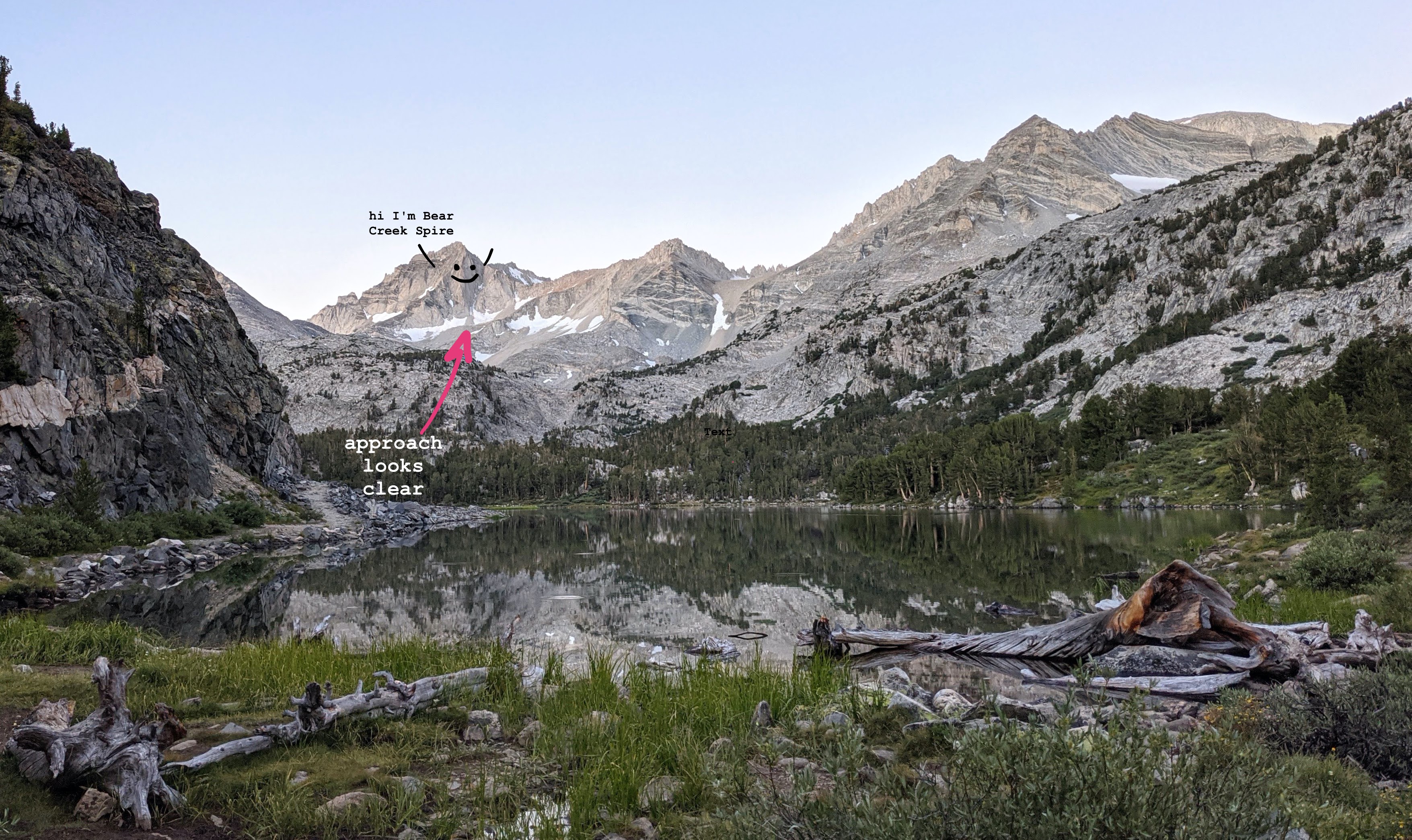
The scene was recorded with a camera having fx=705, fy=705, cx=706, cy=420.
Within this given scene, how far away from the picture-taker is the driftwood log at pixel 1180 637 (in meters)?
11.4

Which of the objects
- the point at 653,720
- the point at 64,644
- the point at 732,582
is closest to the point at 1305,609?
the point at 653,720

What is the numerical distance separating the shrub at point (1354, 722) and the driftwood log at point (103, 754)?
1080 centimetres

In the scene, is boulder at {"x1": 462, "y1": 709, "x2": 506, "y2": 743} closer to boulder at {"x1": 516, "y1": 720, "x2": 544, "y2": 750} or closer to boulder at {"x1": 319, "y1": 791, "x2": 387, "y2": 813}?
boulder at {"x1": 516, "y1": 720, "x2": 544, "y2": 750}

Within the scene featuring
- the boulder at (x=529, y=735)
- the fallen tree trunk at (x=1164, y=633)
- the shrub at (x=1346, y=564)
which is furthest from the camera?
the shrub at (x=1346, y=564)

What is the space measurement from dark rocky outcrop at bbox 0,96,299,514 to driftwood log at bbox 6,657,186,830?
153 ft

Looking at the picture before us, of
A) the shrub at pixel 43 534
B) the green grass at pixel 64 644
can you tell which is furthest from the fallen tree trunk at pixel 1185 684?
the shrub at pixel 43 534

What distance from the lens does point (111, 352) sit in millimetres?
55062

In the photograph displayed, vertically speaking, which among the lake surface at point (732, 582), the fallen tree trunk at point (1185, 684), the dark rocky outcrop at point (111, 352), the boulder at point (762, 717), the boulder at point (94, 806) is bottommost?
the lake surface at point (732, 582)

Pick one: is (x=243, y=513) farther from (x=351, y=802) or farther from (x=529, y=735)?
(x=351, y=802)

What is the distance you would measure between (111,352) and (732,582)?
54.0 m

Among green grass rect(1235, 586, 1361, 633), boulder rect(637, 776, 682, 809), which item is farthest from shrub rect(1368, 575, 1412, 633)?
boulder rect(637, 776, 682, 809)

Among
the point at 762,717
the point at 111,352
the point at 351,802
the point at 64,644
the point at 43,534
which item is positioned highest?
the point at 111,352

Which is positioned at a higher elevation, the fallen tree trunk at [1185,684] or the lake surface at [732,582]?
the fallen tree trunk at [1185,684]

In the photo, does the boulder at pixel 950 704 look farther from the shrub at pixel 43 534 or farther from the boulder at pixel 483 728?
the shrub at pixel 43 534
